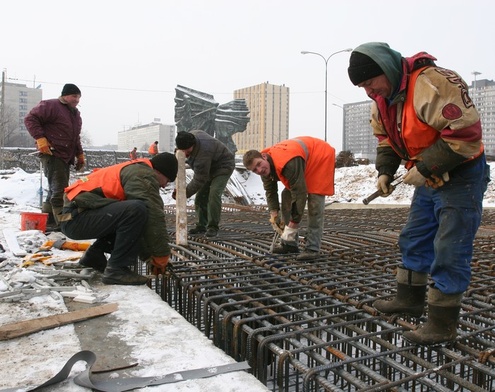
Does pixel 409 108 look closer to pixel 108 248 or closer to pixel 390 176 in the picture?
pixel 390 176

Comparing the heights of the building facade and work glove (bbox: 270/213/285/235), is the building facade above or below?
above

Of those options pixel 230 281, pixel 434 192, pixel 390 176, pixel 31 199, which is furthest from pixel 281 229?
pixel 31 199

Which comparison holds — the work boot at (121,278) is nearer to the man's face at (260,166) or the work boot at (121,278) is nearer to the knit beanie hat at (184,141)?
the man's face at (260,166)

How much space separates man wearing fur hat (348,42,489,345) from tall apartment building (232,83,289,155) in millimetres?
40123

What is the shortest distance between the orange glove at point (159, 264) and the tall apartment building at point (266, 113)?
39.1 meters

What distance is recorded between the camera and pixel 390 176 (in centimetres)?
256

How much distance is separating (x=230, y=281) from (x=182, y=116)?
17.5 metres

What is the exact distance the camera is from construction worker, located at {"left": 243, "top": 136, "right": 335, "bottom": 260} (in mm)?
3910

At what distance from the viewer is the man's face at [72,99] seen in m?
5.00

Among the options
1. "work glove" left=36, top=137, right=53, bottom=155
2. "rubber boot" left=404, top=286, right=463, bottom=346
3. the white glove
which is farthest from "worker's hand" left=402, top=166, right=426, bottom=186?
"work glove" left=36, top=137, right=53, bottom=155

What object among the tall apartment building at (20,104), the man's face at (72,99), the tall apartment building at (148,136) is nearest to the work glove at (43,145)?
the man's face at (72,99)

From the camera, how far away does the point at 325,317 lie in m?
2.44

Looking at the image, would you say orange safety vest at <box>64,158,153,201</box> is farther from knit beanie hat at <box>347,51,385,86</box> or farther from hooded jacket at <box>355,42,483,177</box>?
hooded jacket at <box>355,42,483,177</box>

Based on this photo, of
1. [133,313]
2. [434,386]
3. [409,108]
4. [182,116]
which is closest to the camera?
[434,386]
